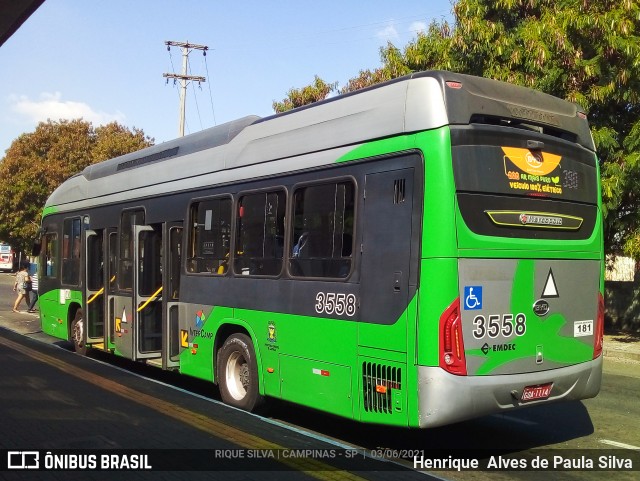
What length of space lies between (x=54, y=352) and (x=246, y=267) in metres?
7.04

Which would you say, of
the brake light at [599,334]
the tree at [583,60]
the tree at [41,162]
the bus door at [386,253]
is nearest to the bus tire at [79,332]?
the bus door at [386,253]

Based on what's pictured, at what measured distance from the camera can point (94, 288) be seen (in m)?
11.5

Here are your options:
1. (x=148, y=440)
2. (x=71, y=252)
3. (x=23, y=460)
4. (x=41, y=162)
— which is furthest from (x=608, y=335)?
(x=41, y=162)

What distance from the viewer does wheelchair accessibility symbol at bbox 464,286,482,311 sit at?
17.5 ft

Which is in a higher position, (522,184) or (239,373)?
(522,184)

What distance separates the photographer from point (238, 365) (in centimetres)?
789

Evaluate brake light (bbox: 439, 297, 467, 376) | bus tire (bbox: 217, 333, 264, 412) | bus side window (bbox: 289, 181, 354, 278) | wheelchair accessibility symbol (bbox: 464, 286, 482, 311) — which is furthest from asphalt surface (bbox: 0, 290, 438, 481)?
bus side window (bbox: 289, 181, 354, 278)

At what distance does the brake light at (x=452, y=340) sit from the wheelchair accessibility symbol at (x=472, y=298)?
0.10 metres

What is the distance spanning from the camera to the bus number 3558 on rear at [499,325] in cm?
540

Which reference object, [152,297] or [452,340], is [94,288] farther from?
[452,340]

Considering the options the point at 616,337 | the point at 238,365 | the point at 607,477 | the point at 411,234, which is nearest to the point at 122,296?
the point at 238,365

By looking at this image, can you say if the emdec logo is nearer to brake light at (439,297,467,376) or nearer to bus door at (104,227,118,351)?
brake light at (439,297,467,376)

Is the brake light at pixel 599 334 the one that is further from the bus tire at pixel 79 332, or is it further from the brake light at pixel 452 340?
the bus tire at pixel 79 332

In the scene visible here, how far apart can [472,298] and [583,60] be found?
9.67 meters
